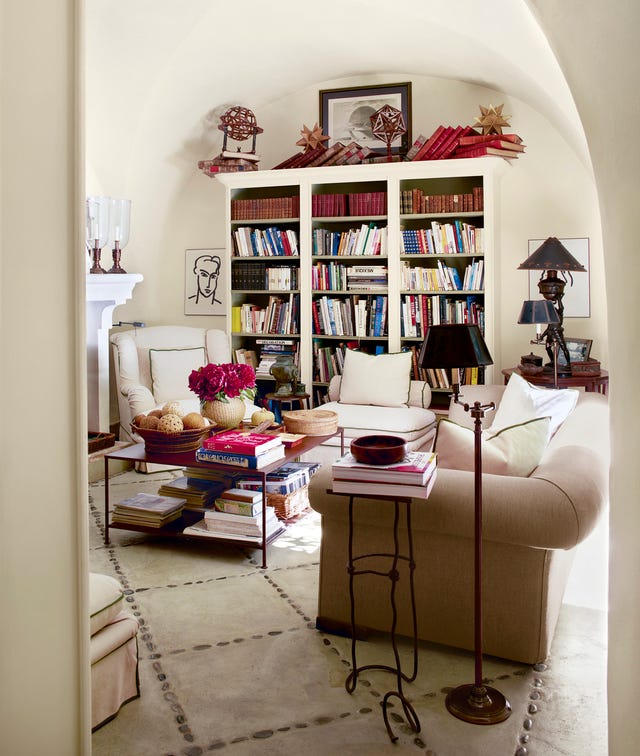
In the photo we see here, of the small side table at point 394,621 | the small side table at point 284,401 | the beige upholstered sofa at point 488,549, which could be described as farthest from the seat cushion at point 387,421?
the small side table at point 394,621

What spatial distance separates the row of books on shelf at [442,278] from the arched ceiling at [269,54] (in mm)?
1074

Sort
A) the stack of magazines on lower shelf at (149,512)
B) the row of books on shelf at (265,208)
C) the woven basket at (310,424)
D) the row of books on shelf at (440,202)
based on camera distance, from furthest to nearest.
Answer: the row of books on shelf at (265,208), the row of books on shelf at (440,202), the woven basket at (310,424), the stack of magazines on lower shelf at (149,512)

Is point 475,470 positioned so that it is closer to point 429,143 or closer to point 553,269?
point 553,269

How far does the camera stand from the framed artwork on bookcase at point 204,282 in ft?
21.1

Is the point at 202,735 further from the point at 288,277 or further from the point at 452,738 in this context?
the point at 288,277

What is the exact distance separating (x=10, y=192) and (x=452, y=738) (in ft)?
6.14

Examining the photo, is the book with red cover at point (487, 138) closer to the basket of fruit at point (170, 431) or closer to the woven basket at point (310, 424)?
the woven basket at point (310, 424)

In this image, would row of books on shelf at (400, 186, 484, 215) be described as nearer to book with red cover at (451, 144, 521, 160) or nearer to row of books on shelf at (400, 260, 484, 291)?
book with red cover at (451, 144, 521, 160)

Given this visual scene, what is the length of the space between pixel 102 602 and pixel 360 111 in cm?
473

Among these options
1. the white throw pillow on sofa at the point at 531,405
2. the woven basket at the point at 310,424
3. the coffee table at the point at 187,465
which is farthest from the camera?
the woven basket at the point at 310,424

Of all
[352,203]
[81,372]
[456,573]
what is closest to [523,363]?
[352,203]

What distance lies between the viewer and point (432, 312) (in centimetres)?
556

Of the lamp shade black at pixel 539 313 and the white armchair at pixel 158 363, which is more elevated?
the lamp shade black at pixel 539 313

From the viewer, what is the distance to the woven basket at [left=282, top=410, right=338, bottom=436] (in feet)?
14.0
